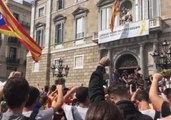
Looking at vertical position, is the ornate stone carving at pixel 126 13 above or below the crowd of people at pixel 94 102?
above

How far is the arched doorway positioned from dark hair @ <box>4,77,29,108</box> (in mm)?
17872

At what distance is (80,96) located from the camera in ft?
13.1

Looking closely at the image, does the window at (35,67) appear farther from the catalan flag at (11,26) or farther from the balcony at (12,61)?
the catalan flag at (11,26)

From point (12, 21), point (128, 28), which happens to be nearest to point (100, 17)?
point (128, 28)

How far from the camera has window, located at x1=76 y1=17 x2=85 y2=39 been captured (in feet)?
78.6

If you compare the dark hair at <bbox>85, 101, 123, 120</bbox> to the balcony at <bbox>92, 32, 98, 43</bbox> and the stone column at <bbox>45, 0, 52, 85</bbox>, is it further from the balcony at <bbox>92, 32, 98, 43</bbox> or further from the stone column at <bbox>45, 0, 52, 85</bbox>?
the stone column at <bbox>45, 0, 52, 85</bbox>

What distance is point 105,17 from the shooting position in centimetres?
2234

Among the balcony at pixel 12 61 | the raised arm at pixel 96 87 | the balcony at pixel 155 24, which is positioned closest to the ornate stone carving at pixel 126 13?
the balcony at pixel 155 24

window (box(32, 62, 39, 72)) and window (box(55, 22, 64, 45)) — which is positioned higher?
window (box(55, 22, 64, 45))

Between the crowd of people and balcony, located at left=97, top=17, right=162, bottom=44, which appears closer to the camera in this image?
the crowd of people

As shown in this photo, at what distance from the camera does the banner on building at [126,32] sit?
18.4m

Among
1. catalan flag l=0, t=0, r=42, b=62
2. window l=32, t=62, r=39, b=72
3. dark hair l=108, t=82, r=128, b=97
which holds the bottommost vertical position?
dark hair l=108, t=82, r=128, b=97

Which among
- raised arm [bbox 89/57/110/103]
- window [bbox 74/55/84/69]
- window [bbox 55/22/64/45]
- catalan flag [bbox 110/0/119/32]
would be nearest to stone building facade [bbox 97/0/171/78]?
catalan flag [bbox 110/0/119/32]

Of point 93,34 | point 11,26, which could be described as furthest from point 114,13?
point 11,26
